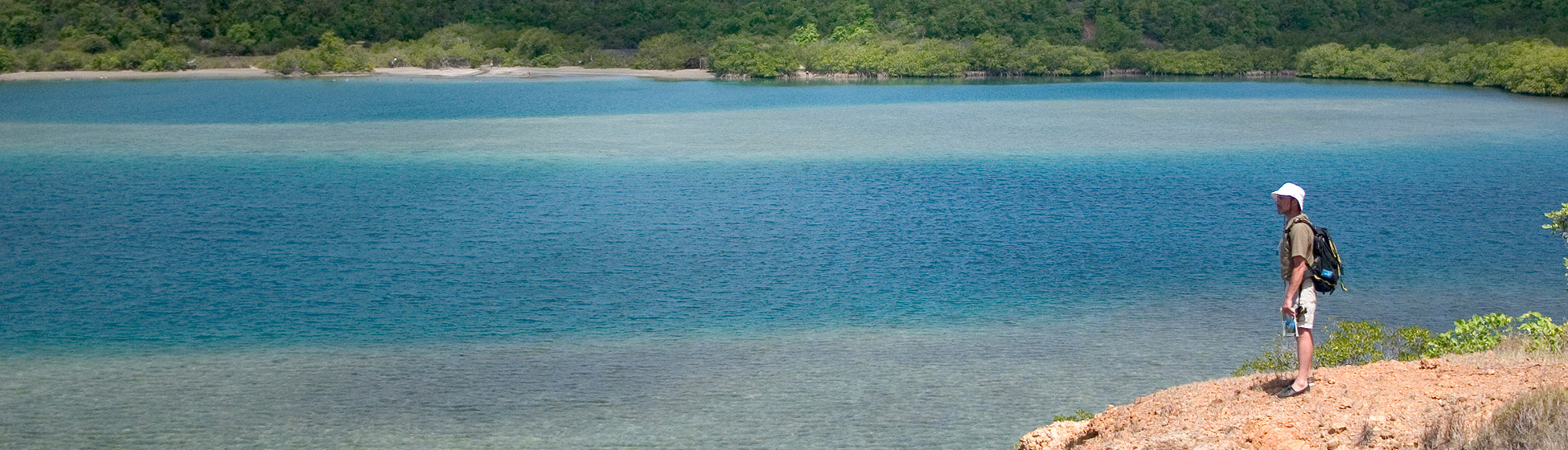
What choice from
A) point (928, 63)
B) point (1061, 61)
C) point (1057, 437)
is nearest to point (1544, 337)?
point (1057, 437)

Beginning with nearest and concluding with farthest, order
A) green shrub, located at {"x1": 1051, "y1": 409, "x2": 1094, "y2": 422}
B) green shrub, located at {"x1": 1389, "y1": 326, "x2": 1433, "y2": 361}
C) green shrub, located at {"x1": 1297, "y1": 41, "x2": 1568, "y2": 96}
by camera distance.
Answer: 1. green shrub, located at {"x1": 1051, "y1": 409, "x2": 1094, "y2": 422}
2. green shrub, located at {"x1": 1389, "y1": 326, "x2": 1433, "y2": 361}
3. green shrub, located at {"x1": 1297, "y1": 41, "x2": 1568, "y2": 96}

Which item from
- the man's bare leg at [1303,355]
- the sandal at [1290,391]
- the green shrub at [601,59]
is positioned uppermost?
the man's bare leg at [1303,355]

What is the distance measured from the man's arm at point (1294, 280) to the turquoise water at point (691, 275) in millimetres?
4434

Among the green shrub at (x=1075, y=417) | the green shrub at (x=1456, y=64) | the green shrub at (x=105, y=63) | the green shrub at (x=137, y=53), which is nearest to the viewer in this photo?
the green shrub at (x=1075, y=417)

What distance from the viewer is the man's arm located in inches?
362

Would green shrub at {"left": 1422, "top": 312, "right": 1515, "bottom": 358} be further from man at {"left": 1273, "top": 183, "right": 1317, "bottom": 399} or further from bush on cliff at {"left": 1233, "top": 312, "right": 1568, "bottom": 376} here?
man at {"left": 1273, "top": 183, "right": 1317, "bottom": 399}

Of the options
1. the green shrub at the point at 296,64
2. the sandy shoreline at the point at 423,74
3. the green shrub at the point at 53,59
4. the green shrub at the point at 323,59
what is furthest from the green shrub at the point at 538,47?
the green shrub at the point at 53,59

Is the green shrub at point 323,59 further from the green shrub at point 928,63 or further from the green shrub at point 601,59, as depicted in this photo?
the green shrub at point 928,63

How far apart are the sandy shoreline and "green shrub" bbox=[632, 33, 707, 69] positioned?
1.31 m

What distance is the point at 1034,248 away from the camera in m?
23.9

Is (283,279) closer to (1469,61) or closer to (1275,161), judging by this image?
(1275,161)

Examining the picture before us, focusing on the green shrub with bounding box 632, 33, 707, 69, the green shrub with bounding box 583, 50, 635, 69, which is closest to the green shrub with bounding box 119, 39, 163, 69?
the green shrub with bounding box 583, 50, 635, 69

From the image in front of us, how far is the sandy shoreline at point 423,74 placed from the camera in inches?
3765

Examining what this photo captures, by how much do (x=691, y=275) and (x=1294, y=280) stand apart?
13.6m
